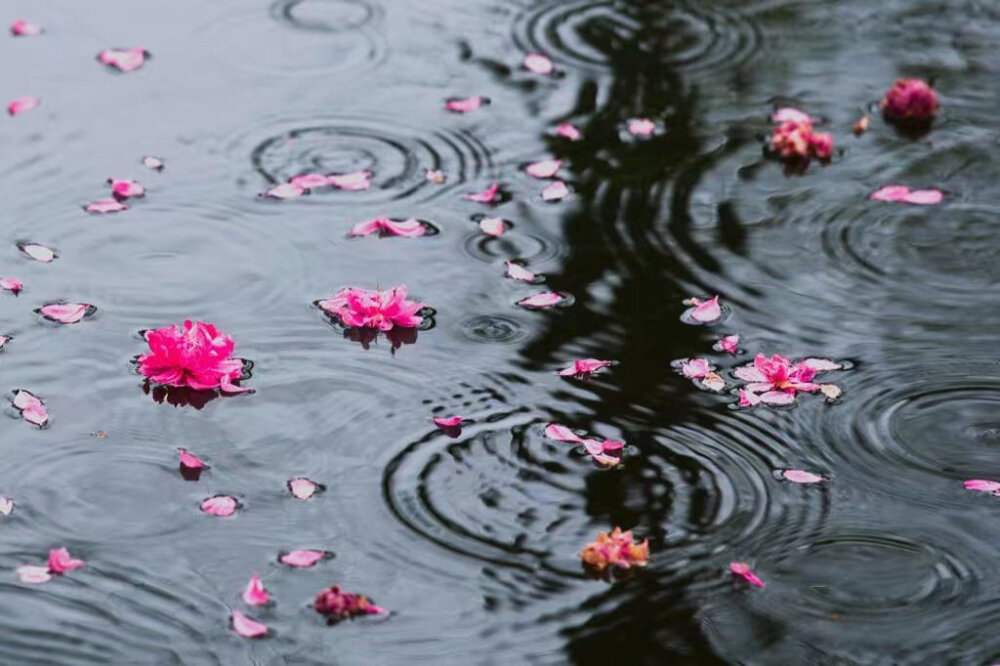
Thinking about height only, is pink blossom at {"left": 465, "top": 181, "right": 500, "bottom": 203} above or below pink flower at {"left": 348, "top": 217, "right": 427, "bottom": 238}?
above

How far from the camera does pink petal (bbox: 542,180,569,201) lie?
150 inches

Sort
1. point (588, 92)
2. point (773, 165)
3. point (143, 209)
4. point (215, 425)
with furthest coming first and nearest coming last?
1. point (588, 92)
2. point (773, 165)
3. point (143, 209)
4. point (215, 425)

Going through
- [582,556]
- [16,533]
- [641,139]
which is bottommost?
[16,533]

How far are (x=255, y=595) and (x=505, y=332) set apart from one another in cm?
100

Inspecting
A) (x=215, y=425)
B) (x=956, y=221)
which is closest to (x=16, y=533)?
(x=215, y=425)

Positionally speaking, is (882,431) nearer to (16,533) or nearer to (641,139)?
(641,139)

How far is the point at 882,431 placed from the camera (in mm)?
2977

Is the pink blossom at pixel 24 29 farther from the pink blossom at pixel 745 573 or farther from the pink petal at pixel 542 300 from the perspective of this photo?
the pink blossom at pixel 745 573

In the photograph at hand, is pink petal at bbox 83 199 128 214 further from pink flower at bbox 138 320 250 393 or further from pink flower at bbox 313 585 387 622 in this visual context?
pink flower at bbox 313 585 387 622

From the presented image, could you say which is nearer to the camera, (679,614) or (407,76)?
(679,614)

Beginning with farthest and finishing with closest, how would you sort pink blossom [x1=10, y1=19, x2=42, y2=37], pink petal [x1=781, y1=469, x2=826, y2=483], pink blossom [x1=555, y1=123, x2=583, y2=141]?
1. pink blossom [x1=10, y1=19, x2=42, y2=37]
2. pink blossom [x1=555, y1=123, x2=583, y2=141]
3. pink petal [x1=781, y1=469, x2=826, y2=483]

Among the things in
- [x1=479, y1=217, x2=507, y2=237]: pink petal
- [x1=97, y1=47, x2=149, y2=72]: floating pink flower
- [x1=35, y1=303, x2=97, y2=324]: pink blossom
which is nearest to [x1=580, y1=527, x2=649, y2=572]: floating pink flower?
[x1=479, y1=217, x2=507, y2=237]: pink petal

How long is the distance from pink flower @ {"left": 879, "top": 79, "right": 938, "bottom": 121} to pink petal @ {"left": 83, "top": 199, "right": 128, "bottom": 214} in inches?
84.7

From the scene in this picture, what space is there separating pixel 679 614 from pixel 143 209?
1.89 metres
